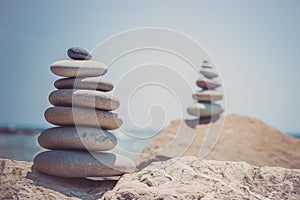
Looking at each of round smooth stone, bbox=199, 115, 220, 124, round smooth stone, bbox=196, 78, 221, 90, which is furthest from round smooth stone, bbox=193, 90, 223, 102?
round smooth stone, bbox=199, 115, 220, 124

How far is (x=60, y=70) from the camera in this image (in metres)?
6.05

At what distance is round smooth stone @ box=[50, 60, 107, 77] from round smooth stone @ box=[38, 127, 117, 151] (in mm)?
1026

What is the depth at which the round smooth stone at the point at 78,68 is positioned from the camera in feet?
19.7

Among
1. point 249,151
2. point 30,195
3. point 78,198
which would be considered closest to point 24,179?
point 30,195

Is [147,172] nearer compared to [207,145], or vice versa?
[147,172]

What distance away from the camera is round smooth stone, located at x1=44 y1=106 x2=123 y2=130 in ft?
19.2

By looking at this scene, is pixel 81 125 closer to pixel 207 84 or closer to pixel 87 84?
pixel 87 84

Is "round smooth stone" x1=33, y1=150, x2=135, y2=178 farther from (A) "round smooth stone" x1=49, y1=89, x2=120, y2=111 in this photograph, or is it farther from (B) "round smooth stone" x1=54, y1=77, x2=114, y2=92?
(B) "round smooth stone" x1=54, y1=77, x2=114, y2=92

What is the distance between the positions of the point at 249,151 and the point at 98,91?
6.80 m

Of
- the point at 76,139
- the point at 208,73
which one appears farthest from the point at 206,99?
the point at 76,139

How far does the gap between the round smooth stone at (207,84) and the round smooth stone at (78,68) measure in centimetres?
862

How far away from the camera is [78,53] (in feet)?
20.3

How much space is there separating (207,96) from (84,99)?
8868mm

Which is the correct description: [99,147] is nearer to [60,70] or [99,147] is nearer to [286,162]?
[60,70]
